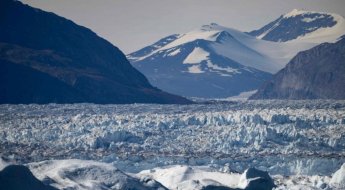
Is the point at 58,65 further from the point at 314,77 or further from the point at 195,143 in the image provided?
the point at 314,77

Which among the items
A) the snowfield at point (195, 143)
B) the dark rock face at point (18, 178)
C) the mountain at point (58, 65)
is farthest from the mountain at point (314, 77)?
the dark rock face at point (18, 178)

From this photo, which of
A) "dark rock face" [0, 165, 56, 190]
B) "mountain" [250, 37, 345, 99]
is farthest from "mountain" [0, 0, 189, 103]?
"dark rock face" [0, 165, 56, 190]

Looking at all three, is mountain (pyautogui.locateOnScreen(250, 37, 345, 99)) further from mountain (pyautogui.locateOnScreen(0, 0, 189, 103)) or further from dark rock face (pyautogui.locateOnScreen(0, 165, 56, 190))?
dark rock face (pyautogui.locateOnScreen(0, 165, 56, 190))

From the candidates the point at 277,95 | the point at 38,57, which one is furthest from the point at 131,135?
the point at 277,95

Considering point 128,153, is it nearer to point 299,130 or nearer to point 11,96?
point 299,130

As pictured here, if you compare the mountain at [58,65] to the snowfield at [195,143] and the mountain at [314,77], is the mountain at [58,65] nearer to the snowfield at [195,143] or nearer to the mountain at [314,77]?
the snowfield at [195,143]

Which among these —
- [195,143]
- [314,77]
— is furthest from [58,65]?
[314,77]
